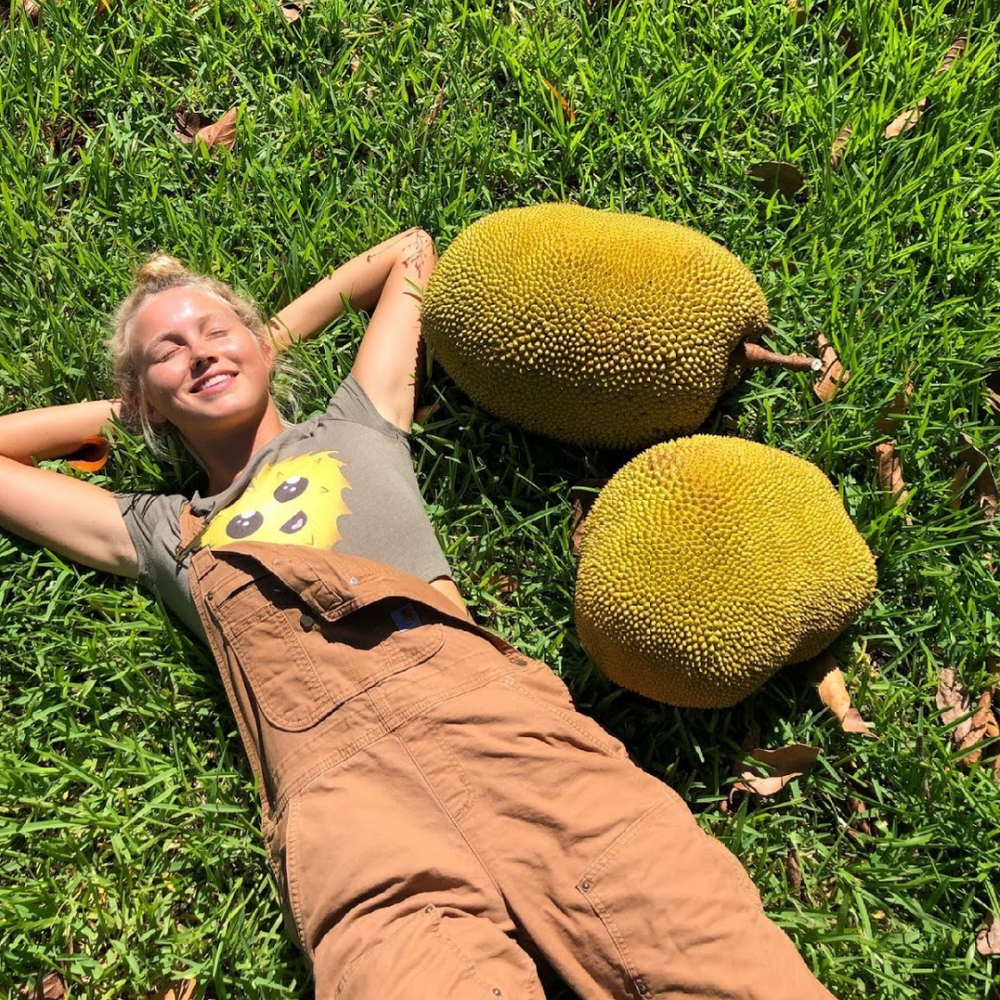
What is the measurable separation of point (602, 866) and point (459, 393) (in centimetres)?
116

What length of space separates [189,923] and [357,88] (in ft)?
7.15

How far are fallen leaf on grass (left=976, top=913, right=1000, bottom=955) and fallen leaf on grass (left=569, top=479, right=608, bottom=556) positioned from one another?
3.72ft

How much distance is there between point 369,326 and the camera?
229 cm

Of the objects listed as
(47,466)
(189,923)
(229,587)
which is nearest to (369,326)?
(229,587)

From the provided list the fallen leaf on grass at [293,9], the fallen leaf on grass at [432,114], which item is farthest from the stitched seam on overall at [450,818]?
the fallen leaf on grass at [293,9]

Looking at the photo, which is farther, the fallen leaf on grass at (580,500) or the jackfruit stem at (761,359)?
the fallen leaf on grass at (580,500)

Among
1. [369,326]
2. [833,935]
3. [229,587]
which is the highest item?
[369,326]

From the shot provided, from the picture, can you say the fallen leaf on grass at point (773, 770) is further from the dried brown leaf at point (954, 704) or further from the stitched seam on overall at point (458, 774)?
the stitched seam on overall at point (458, 774)

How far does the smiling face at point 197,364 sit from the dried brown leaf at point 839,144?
1549 millimetres

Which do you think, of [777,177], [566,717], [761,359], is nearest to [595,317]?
[761,359]

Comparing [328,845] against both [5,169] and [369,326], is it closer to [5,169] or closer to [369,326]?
[369,326]

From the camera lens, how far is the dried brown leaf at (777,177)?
2.33 metres

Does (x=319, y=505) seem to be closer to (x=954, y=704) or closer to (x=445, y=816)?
(x=445, y=816)

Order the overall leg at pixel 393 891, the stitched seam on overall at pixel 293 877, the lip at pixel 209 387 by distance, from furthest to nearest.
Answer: the lip at pixel 209 387 → the stitched seam on overall at pixel 293 877 → the overall leg at pixel 393 891
